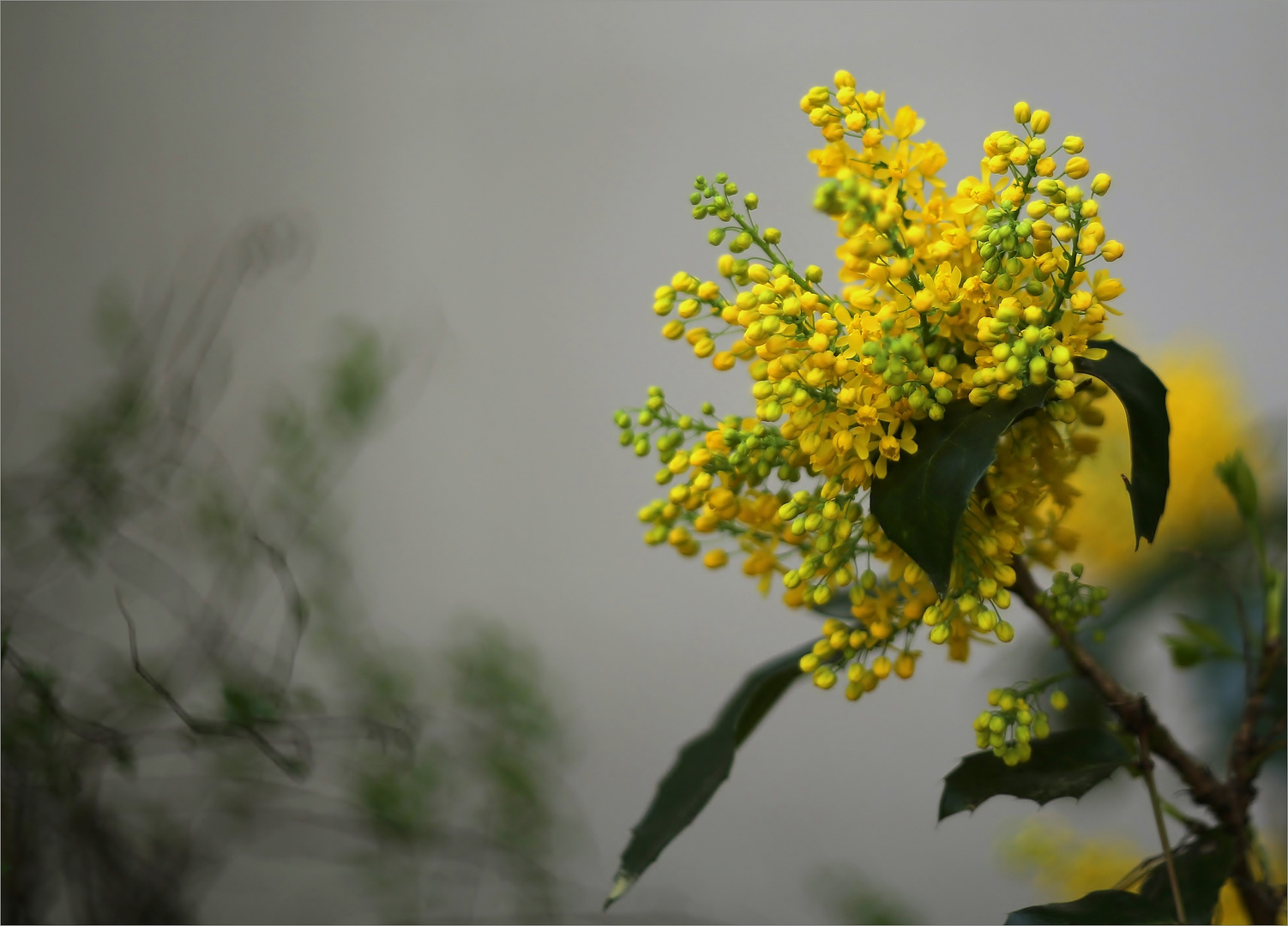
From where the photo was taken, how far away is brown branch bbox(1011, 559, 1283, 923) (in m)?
0.35

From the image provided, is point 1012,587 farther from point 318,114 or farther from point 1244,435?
point 318,114

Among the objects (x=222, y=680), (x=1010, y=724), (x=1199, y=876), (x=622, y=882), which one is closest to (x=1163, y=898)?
(x=1199, y=876)

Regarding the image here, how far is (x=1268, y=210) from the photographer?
80cm

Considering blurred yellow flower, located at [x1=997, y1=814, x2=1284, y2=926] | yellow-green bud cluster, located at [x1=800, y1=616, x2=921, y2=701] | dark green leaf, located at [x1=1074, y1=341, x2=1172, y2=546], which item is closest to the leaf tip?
yellow-green bud cluster, located at [x1=800, y1=616, x2=921, y2=701]

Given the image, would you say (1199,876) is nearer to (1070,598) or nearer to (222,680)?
(1070,598)

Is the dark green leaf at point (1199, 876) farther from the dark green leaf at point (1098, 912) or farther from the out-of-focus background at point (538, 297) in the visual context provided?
the out-of-focus background at point (538, 297)

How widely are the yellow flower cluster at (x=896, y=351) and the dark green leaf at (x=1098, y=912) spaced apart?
0.10 m

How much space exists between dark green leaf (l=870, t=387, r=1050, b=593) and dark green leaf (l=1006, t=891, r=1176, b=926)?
144 millimetres

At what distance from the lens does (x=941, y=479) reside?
29cm

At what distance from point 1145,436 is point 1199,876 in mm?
198

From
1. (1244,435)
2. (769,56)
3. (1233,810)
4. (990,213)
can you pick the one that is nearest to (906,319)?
(990,213)

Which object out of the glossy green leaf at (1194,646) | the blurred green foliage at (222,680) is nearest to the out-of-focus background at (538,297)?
the blurred green foliage at (222,680)

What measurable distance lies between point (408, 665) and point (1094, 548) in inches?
24.3

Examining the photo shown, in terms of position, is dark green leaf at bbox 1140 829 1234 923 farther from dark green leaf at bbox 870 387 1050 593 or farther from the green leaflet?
dark green leaf at bbox 870 387 1050 593
